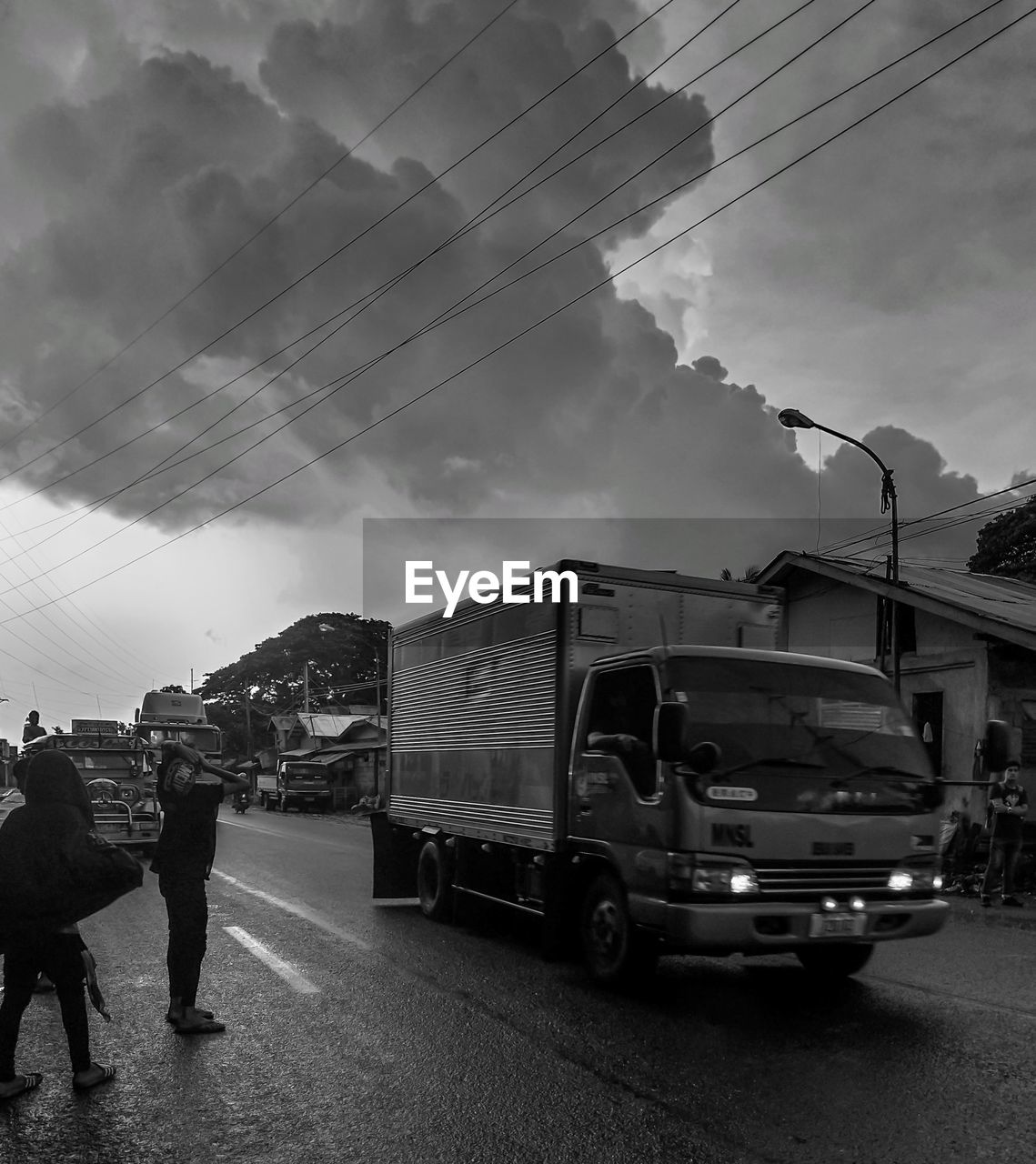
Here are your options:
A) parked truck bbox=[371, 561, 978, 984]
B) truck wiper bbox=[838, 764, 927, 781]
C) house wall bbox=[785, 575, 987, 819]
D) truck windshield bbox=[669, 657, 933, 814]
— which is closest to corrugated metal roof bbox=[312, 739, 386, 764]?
house wall bbox=[785, 575, 987, 819]

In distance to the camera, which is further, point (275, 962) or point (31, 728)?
point (31, 728)

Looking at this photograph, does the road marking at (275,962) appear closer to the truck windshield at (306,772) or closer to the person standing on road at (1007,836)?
the person standing on road at (1007,836)

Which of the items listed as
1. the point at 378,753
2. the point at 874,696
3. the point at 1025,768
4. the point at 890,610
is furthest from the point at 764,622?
the point at 378,753

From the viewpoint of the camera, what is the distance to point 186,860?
648cm

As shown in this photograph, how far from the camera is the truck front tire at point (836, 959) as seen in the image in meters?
7.61

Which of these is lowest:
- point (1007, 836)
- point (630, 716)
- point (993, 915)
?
point (993, 915)

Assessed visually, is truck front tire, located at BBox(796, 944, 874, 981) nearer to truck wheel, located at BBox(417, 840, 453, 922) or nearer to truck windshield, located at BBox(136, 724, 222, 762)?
truck wheel, located at BBox(417, 840, 453, 922)

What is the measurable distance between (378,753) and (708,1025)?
4494 centimetres

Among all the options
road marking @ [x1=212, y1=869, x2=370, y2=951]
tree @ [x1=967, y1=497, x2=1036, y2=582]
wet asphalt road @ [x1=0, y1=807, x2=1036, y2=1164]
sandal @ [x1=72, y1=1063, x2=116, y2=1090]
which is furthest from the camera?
tree @ [x1=967, y1=497, x2=1036, y2=582]

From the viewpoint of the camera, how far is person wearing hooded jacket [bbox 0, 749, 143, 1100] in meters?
4.99

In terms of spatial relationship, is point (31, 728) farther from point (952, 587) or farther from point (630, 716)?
point (952, 587)

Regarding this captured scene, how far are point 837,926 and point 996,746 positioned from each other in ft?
4.56

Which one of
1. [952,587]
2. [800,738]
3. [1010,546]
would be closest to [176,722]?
[952,587]

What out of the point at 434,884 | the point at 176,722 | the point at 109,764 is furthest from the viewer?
the point at 176,722
